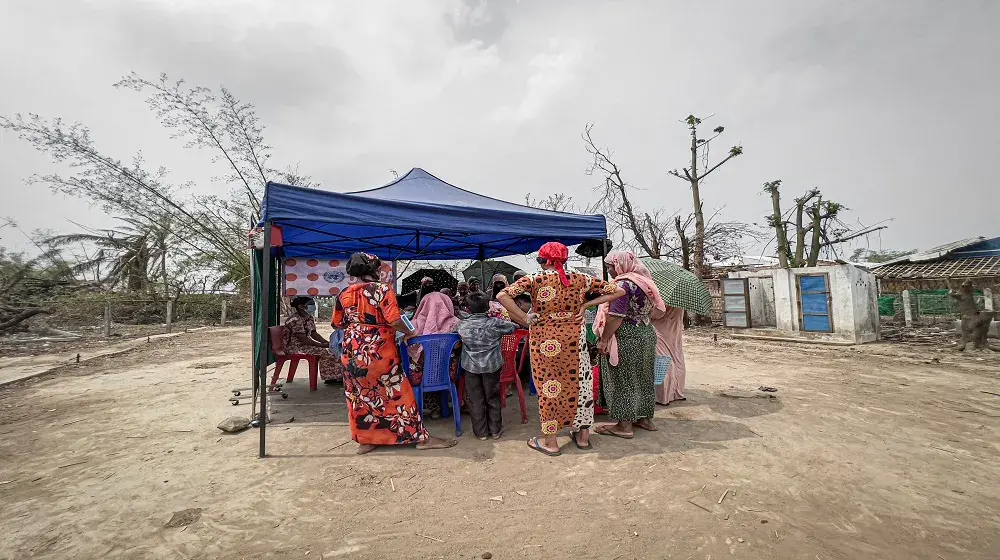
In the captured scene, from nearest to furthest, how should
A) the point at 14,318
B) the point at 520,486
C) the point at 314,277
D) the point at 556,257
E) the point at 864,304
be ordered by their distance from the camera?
the point at 520,486, the point at 556,257, the point at 314,277, the point at 864,304, the point at 14,318

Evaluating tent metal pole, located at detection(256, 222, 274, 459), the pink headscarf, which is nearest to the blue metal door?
the pink headscarf

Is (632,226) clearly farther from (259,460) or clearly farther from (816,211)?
(259,460)

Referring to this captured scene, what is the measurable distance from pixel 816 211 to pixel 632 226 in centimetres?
728

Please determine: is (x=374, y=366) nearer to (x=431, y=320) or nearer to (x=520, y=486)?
(x=431, y=320)

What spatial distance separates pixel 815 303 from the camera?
10.3m

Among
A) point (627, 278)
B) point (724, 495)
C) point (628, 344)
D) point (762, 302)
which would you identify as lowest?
point (724, 495)

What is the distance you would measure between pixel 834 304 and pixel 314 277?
11.3m

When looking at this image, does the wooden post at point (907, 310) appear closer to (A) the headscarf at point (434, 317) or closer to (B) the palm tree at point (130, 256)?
(A) the headscarf at point (434, 317)

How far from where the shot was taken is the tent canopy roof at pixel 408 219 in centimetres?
341

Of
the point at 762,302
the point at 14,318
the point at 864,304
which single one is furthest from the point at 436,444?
the point at 14,318

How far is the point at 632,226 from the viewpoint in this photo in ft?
50.4

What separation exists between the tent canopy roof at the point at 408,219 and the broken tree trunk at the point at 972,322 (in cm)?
826

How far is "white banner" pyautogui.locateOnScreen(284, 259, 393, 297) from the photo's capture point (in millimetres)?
6074

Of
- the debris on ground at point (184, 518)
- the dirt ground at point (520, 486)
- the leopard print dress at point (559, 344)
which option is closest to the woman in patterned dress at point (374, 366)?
the dirt ground at point (520, 486)
